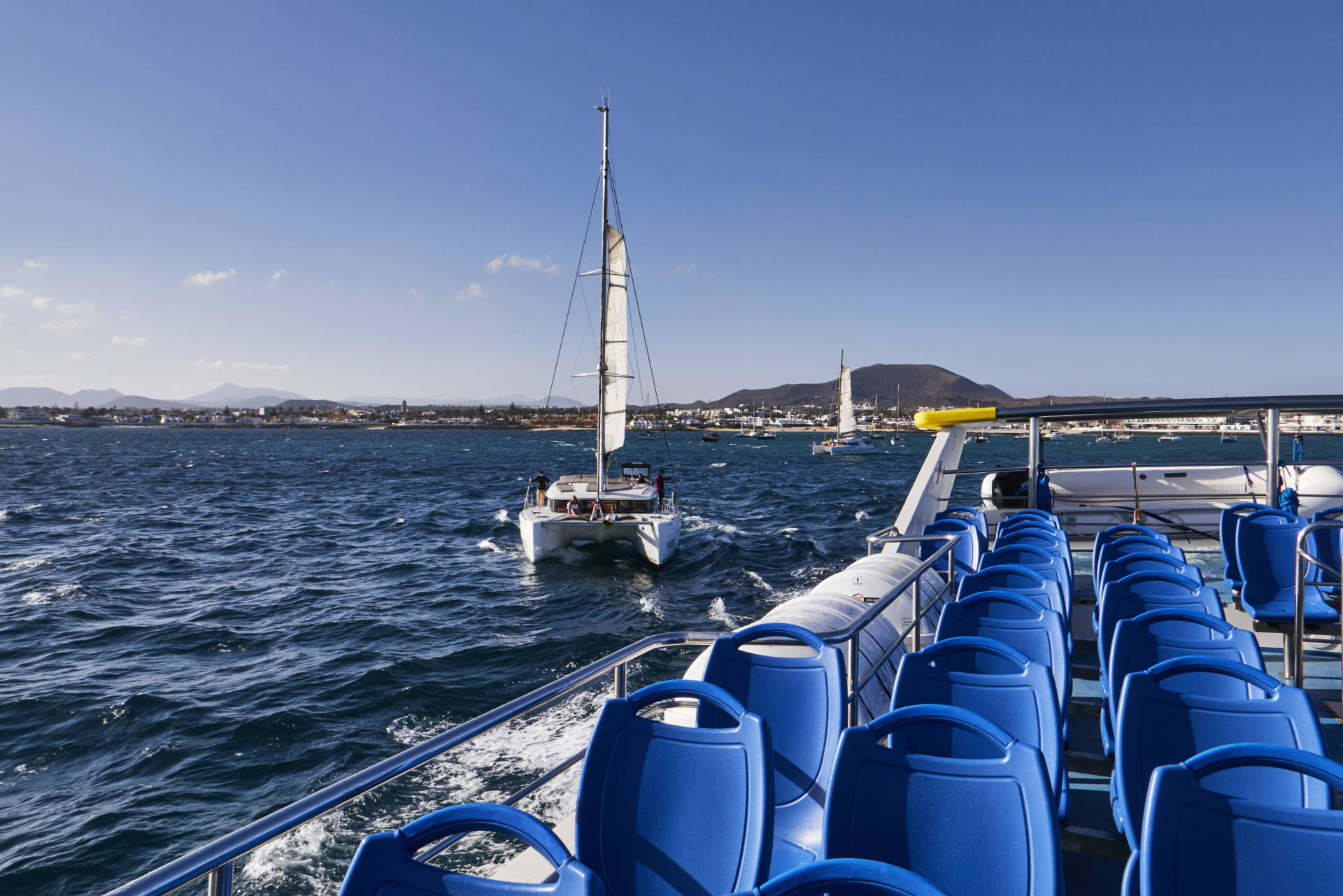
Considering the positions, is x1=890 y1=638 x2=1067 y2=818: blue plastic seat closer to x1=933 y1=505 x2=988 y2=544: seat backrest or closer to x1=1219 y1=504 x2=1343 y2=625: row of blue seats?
x1=1219 y1=504 x2=1343 y2=625: row of blue seats

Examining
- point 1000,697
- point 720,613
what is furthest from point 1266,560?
point 720,613

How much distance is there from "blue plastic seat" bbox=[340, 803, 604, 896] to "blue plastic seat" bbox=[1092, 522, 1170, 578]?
6202mm

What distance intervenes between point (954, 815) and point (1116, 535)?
6358mm

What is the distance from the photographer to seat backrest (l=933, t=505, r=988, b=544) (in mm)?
8486

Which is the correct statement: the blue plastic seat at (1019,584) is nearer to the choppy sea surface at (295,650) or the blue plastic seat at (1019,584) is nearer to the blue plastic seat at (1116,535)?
the blue plastic seat at (1116,535)

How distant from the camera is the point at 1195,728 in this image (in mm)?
2785

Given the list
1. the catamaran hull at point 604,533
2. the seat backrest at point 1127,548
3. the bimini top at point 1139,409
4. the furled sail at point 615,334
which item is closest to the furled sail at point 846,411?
the furled sail at point 615,334

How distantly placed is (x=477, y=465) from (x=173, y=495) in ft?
97.5

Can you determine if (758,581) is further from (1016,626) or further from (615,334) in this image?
(1016,626)

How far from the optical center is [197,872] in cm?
175

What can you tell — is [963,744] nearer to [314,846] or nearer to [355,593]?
[314,846]

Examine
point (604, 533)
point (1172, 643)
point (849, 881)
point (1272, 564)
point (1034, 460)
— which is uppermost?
point (1034, 460)

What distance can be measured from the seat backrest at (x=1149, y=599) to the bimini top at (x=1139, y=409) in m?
4.77

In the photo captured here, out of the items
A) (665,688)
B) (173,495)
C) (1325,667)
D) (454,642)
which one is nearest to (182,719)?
(454,642)
